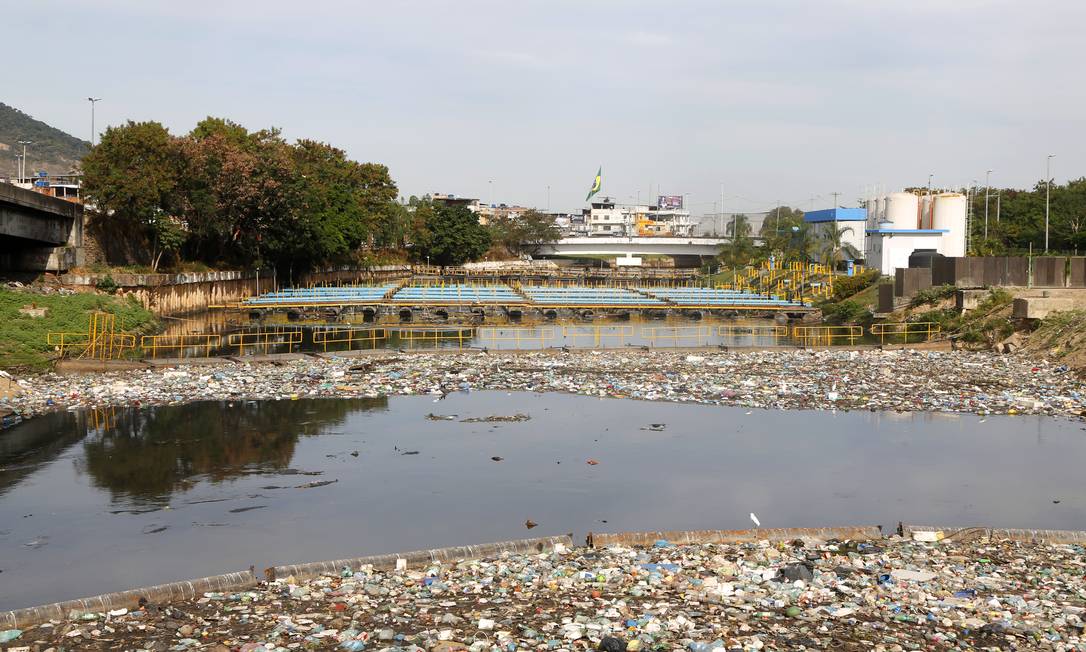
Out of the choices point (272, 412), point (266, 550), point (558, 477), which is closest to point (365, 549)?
point (266, 550)

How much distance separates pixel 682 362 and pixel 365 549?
18.6 m

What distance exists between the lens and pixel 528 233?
392 ft

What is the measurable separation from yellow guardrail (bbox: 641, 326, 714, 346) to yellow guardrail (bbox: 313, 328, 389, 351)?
1106 centimetres

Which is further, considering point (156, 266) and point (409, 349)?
point (156, 266)

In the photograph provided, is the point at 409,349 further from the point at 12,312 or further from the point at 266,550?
the point at 266,550

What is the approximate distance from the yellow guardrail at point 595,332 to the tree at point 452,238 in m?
51.4

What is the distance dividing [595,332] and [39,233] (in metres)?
23.4

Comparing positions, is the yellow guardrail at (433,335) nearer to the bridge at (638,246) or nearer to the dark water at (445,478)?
the dark water at (445,478)

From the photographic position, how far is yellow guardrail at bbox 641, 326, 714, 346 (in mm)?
39969

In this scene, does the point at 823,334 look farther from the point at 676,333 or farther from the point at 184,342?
the point at 184,342

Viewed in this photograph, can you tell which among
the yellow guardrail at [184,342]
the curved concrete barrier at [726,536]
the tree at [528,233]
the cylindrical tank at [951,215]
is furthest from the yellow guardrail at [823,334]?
the tree at [528,233]

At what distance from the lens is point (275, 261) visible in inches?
2360

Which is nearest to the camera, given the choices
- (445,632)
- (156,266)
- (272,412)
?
(445,632)

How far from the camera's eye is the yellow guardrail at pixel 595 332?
3959 centimetres
